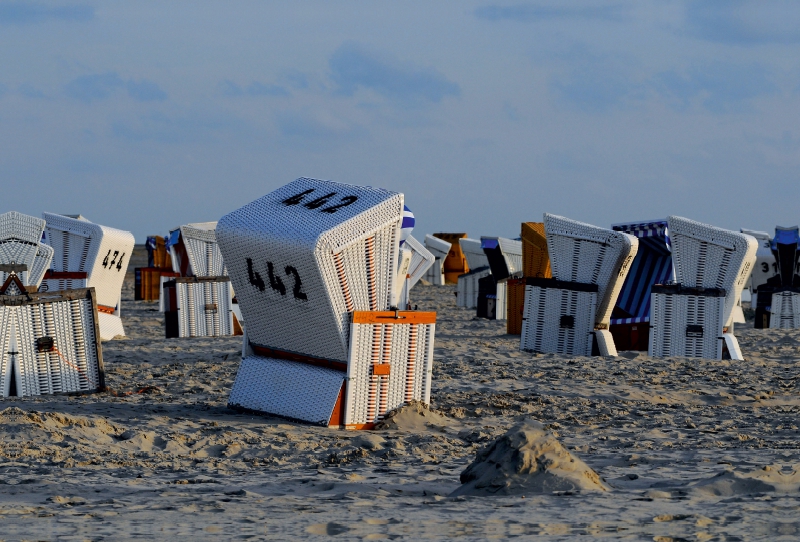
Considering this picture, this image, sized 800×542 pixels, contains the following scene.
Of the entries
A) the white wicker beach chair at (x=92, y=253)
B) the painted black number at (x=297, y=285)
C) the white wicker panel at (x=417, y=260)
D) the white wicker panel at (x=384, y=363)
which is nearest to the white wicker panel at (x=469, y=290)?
the white wicker panel at (x=417, y=260)

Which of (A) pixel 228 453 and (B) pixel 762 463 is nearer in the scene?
(B) pixel 762 463

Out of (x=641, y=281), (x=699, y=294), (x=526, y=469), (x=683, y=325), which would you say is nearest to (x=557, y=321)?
(x=683, y=325)

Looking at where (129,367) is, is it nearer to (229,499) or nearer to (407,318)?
(407,318)

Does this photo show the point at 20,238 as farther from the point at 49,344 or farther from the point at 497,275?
the point at 497,275

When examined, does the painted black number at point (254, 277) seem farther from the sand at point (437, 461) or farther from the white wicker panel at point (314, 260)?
the sand at point (437, 461)

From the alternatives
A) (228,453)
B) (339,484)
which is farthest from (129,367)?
(339,484)

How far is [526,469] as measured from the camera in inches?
239

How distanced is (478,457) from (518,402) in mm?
4059

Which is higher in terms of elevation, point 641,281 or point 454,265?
point 454,265

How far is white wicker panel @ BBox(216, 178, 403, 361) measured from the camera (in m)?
8.34

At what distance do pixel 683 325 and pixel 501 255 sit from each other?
9.13 meters

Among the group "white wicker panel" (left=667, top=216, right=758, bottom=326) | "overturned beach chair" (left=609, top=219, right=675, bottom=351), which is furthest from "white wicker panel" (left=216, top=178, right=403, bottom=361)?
"overturned beach chair" (left=609, top=219, right=675, bottom=351)

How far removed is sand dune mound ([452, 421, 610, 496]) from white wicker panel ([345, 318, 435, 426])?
96.5 inches

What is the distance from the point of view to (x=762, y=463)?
278 inches
